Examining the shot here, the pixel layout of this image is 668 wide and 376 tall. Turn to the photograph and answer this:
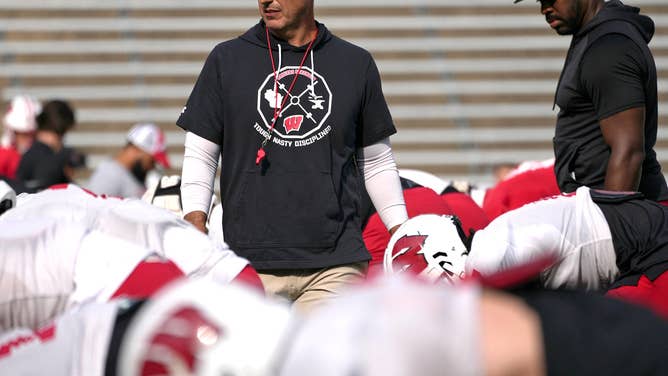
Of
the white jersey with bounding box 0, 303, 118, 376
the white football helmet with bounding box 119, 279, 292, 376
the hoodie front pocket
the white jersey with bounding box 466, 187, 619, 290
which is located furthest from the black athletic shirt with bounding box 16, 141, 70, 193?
the white football helmet with bounding box 119, 279, 292, 376

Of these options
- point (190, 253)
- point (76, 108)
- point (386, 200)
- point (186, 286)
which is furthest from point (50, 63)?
point (186, 286)

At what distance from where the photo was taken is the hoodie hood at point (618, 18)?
166 inches

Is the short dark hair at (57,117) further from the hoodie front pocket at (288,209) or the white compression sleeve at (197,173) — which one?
the hoodie front pocket at (288,209)

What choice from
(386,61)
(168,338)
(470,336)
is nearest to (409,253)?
(168,338)

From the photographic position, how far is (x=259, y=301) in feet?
6.26

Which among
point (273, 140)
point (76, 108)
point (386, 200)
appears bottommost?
point (76, 108)

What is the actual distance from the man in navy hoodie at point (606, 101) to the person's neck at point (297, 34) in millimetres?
1010

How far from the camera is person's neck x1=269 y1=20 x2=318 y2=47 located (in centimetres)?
386

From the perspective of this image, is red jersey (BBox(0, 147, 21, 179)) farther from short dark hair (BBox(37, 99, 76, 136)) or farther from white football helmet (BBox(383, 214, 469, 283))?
white football helmet (BBox(383, 214, 469, 283))

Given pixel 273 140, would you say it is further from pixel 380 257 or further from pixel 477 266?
pixel 380 257

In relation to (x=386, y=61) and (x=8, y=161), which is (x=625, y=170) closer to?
(x=8, y=161)

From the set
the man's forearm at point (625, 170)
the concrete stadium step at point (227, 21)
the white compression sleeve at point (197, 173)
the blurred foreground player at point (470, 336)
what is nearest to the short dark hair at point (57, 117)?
the white compression sleeve at point (197, 173)

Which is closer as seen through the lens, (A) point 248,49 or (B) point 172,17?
(A) point 248,49

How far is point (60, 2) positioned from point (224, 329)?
1169cm
